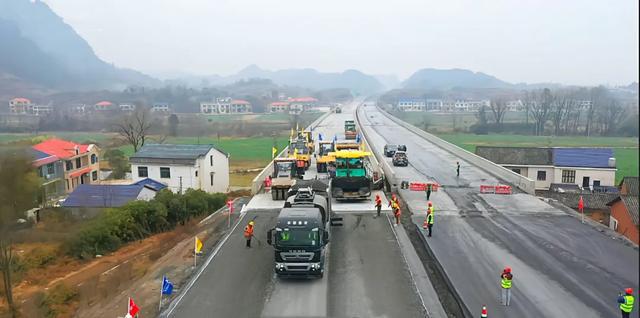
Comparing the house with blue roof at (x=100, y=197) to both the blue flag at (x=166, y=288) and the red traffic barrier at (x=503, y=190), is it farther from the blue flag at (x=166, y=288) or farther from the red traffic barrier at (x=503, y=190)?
the red traffic barrier at (x=503, y=190)

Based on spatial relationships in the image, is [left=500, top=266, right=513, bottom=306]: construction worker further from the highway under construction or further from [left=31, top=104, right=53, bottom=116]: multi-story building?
[left=31, top=104, right=53, bottom=116]: multi-story building

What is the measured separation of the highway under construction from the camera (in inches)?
524

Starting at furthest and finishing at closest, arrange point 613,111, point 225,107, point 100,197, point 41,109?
point 225,107 < point 41,109 < point 100,197 < point 613,111

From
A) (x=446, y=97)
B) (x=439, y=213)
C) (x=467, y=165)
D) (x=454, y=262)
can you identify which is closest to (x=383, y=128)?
(x=467, y=165)

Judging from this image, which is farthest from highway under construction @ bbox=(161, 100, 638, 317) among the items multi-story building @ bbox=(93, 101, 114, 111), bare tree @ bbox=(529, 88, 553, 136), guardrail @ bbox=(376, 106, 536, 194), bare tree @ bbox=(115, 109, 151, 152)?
multi-story building @ bbox=(93, 101, 114, 111)

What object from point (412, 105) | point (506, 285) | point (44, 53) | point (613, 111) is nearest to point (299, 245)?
point (506, 285)

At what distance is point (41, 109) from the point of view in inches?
3809

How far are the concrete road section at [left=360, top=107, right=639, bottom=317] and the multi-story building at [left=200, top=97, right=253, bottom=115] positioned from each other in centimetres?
13869

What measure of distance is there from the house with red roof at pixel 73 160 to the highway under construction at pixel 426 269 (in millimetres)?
21079

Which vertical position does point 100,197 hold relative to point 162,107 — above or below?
below

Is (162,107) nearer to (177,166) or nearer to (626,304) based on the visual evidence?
(177,166)

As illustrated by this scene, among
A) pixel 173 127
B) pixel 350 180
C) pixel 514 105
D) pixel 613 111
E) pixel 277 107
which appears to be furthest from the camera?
pixel 277 107

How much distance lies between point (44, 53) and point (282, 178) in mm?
129224

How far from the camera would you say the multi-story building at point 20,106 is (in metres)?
71.4
